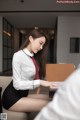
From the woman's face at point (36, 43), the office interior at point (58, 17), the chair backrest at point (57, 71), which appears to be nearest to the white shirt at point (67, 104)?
the woman's face at point (36, 43)

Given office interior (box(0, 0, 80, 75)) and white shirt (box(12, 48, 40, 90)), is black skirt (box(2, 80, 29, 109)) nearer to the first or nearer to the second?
white shirt (box(12, 48, 40, 90))

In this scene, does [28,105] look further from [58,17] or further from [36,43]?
[58,17]

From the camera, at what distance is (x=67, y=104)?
2.02 feet

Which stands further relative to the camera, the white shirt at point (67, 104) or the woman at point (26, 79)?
the woman at point (26, 79)

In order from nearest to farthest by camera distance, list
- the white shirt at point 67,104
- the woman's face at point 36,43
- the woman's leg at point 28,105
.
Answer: the white shirt at point 67,104, the woman's leg at point 28,105, the woman's face at point 36,43

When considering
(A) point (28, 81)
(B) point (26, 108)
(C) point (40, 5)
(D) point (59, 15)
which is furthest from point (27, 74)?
(D) point (59, 15)

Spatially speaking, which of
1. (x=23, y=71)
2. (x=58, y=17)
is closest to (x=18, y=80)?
(x=23, y=71)

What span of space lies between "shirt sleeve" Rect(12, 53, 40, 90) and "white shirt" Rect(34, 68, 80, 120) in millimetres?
1459

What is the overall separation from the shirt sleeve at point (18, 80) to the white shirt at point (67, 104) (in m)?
1.46

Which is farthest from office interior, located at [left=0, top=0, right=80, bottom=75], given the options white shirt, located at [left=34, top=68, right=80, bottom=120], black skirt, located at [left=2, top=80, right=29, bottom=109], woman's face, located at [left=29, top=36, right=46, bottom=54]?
white shirt, located at [left=34, top=68, right=80, bottom=120]

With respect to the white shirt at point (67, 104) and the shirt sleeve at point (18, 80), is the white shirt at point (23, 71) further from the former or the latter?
the white shirt at point (67, 104)

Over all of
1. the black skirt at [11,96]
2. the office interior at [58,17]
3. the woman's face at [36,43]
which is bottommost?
the black skirt at [11,96]

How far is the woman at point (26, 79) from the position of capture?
2.11 meters

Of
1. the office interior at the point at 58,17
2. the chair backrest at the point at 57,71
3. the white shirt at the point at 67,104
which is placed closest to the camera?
the white shirt at the point at 67,104
